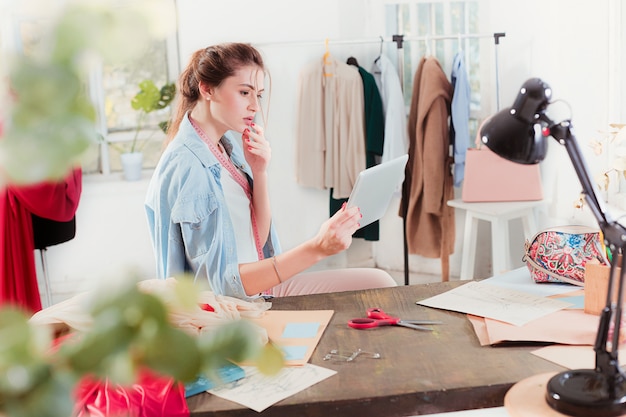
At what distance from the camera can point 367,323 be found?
1.65 m

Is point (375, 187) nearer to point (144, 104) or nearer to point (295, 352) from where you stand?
point (295, 352)

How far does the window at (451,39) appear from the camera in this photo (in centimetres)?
439

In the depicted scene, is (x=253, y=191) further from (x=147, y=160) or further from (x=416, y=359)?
(x=147, y=160)

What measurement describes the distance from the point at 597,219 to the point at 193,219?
110 centimetres

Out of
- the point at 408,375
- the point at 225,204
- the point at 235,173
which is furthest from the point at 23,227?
the point at 408,375

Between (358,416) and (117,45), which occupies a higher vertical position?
(117,45)

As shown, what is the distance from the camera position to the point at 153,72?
4.73m

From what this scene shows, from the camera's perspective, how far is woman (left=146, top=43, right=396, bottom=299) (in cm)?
197

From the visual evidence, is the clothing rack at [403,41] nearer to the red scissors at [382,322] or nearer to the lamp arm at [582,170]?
the red scissors at [382,322]

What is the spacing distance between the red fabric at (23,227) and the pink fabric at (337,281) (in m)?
1.14

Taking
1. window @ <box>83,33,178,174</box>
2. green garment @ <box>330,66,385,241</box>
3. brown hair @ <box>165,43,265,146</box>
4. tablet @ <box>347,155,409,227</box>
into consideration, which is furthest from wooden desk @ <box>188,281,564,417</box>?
window @ <box>83,33,178,174</box>

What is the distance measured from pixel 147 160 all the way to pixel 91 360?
181 inches

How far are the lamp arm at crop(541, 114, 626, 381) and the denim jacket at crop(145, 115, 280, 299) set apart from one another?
1.00m

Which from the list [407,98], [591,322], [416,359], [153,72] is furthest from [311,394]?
[153,72]
